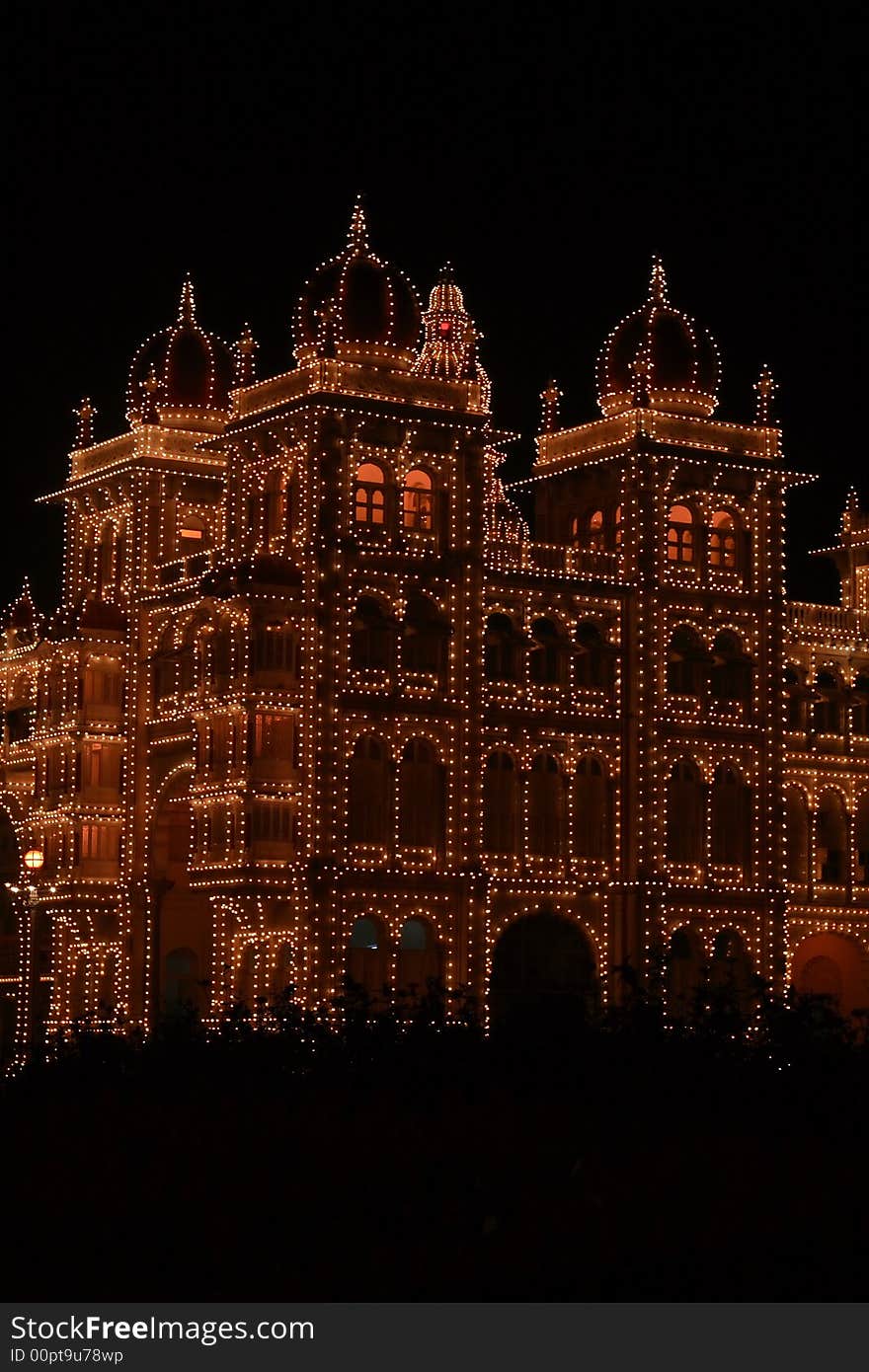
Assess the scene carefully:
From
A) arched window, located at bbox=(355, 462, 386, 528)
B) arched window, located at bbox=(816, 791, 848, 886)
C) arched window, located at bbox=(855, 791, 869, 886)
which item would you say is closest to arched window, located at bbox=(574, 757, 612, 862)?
arched window, located at bbox=(816, 791, 848, 886)

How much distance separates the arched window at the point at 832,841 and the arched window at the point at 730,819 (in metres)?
4.29

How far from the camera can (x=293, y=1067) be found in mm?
46781

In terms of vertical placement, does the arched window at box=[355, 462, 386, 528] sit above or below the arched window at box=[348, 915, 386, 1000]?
above

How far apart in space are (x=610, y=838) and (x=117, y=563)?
51.1ft

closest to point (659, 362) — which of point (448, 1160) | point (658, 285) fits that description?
point (658, 285)

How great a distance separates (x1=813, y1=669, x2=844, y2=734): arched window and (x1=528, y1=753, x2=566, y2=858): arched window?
33.1ft

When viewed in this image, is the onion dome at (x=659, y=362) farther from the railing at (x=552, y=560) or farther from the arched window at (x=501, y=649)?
the arched window at (x=501, y=649)

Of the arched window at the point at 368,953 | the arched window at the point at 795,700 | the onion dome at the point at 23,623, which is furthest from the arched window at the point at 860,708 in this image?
the onion dome at the point at 23,623

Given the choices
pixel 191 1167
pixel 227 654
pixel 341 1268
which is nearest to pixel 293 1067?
pixel 191 1167

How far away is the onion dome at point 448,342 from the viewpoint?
7906 cm

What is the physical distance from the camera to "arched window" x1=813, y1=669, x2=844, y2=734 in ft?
285

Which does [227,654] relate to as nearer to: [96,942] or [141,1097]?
[96,942]

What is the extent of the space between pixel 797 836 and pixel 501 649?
1160cm

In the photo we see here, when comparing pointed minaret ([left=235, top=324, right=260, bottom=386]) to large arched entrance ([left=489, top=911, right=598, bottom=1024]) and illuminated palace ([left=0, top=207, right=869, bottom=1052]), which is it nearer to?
illuminated palace ([left=0, top=207, right=869, bottom=1052])
